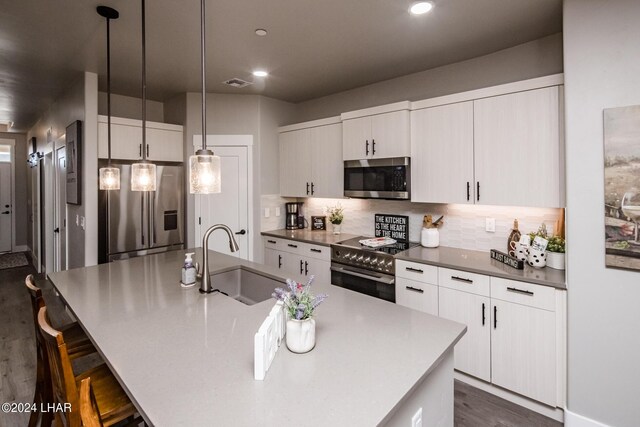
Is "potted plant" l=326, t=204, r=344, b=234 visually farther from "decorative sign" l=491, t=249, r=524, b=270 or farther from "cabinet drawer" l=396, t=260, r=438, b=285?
"decorative sign" l=491, t=249, r=524, b=270

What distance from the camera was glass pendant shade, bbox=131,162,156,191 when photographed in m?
2.06

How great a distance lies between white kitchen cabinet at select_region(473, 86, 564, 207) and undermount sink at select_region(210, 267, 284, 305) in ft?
6.22

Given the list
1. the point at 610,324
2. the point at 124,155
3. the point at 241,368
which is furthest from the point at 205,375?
the point at 124,155

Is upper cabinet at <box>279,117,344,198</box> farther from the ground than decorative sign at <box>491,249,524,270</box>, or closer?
farther from the ground

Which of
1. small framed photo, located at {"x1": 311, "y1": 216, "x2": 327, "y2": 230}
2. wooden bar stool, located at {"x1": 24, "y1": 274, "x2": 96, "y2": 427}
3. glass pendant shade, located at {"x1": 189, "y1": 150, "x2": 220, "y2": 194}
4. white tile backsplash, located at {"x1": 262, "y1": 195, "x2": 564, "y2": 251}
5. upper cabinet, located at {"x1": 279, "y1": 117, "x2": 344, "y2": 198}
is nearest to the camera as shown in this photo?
glass pendant shade, located at {"x1": 189, "y1": 150, "x2": 220, "y2": 194}

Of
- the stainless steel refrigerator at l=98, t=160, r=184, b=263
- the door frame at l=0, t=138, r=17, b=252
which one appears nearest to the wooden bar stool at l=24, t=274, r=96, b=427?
the stainless steel refrigerator at l=98, t=160, r=184, b=263

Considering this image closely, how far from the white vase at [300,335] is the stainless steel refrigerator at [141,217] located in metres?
3.19

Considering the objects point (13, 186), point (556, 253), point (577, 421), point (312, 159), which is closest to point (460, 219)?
point (556, 253)

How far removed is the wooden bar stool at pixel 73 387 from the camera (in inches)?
50.6

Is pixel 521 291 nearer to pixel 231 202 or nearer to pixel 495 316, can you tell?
pixel 495 316

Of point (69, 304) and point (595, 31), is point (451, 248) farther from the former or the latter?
point (69, 304)

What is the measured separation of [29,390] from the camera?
2.60 metres

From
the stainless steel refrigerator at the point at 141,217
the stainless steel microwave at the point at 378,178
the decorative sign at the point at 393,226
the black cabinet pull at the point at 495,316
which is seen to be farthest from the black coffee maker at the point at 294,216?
the black cabinet pull at the point at 495,316

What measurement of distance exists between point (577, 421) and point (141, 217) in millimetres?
4256
